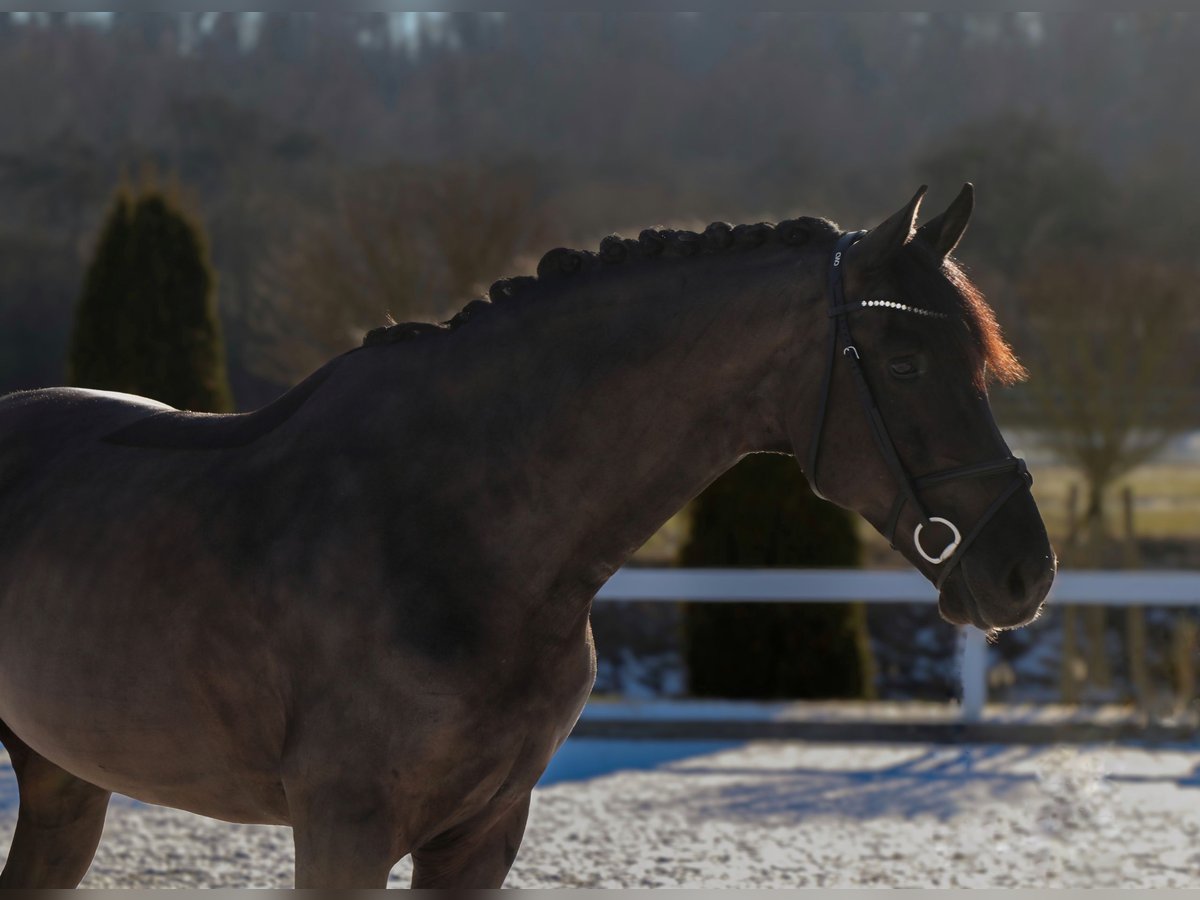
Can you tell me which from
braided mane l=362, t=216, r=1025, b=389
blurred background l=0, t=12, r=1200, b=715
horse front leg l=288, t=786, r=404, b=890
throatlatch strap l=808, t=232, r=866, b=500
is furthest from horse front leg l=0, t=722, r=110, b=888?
blurred background l=0, t=12, r=1200, b=715

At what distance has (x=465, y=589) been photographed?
2137 millimetres

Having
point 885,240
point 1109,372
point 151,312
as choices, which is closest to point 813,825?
point 885,240

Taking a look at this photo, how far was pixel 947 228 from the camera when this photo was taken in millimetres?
2160

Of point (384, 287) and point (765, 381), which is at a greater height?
point (765, 381)

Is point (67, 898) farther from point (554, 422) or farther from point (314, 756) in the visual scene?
point (554, 422)

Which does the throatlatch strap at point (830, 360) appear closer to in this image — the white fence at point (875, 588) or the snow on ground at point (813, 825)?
the snow on ground at point (813, 825)

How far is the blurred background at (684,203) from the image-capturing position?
9.03m

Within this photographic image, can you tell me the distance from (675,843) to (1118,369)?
25.1 feet

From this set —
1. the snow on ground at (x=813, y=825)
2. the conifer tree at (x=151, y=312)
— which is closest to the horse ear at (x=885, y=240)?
the snow on ground at (x=813, y=825)

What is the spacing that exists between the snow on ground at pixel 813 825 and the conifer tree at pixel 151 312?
291 centimetres

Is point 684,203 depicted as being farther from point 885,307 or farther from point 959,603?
point 959,603

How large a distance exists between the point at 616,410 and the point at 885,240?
51 cm

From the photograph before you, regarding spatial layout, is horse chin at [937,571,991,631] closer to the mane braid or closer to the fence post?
the mane braid

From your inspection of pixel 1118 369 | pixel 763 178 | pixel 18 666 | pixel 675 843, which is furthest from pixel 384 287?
pixel 763 178
